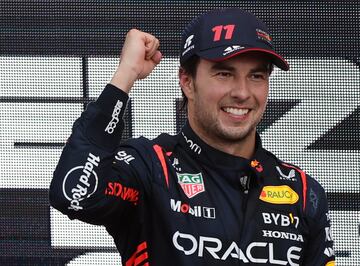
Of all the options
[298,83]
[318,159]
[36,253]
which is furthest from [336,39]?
[36,253]

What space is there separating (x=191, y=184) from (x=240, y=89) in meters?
0.28

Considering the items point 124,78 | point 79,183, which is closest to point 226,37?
point 124,78

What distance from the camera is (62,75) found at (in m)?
3.90

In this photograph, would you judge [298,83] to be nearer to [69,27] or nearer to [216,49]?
[69,27]

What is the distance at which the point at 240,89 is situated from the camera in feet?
7.61

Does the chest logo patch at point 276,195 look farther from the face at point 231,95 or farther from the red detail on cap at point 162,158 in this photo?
the red detail on cap at point 162,158

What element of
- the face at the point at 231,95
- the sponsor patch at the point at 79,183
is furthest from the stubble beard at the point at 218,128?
the sponsor patch at the point at 79,183

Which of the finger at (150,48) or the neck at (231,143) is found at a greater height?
the finger at (150,48)

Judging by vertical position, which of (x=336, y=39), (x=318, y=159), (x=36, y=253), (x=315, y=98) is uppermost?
(x=336, y=39)

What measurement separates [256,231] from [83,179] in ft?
Result: 1.63

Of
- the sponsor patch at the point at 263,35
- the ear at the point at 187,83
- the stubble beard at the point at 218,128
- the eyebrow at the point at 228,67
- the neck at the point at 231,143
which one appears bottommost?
the neck at the point at 231,143

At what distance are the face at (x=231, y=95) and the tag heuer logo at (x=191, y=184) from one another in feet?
0.40

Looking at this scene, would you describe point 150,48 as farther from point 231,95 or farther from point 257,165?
point 257,165

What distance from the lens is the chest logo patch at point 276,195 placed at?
2.39 m
